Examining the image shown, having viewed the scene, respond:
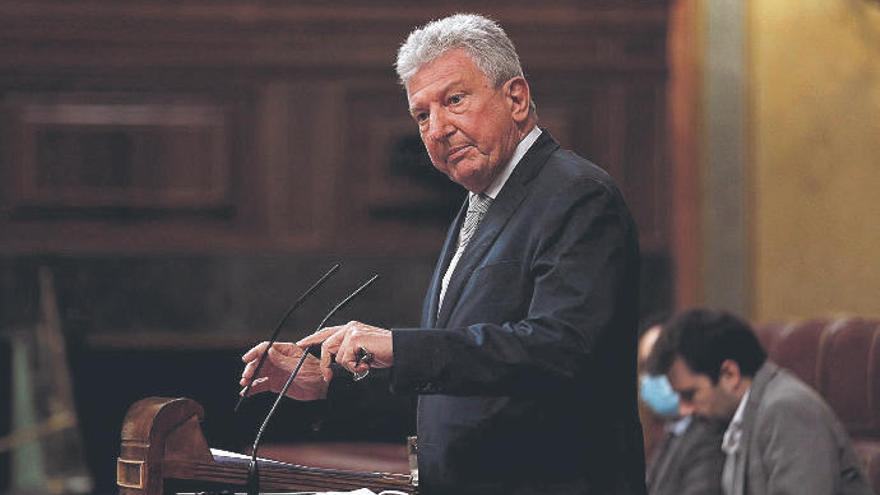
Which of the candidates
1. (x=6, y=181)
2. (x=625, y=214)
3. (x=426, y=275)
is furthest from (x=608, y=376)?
(x=6, y=181)

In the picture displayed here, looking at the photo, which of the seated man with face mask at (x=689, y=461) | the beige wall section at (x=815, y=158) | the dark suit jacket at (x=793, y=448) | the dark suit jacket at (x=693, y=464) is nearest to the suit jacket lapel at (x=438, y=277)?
the dark suit jacket at (x=793, y=448)

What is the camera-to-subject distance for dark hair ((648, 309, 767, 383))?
321cm

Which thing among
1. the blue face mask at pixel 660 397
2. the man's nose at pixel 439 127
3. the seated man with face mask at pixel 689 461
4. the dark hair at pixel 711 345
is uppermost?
the man's nose at pixel 439 127

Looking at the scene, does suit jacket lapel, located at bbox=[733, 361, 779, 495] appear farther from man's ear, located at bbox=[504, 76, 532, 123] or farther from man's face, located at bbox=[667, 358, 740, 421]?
man's ear, located at bbox=[504, 76, 532, 123]

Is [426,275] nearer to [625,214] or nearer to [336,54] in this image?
[336,54]

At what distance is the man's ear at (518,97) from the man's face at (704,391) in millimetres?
1452

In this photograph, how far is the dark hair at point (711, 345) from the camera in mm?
3215

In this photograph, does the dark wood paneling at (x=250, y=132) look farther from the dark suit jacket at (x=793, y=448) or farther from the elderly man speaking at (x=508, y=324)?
the elderly man speaking at (x=508, y=324)

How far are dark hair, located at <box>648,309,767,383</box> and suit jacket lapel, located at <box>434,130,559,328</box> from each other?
1425mm

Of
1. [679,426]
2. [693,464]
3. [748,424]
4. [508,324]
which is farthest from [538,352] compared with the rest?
[679,426]

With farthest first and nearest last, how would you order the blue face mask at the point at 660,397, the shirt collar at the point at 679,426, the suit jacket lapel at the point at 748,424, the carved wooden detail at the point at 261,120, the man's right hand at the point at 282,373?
the carved wooden detail at the point at 261,120 < the blue face mask at the point at 660,397 < the shirt collar at the point at 679,426 < the suit jacket lapel at the point at 748,424 < the man's right hand at the point at 282,373

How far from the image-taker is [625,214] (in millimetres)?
1804

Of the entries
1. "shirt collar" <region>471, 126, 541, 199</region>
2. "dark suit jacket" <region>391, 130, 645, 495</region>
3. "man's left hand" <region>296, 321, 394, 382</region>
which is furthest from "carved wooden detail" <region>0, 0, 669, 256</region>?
"man's left hand" <region>296, 321, 394, 382</region>

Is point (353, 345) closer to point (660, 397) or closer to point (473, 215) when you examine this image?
point (473, 215)
